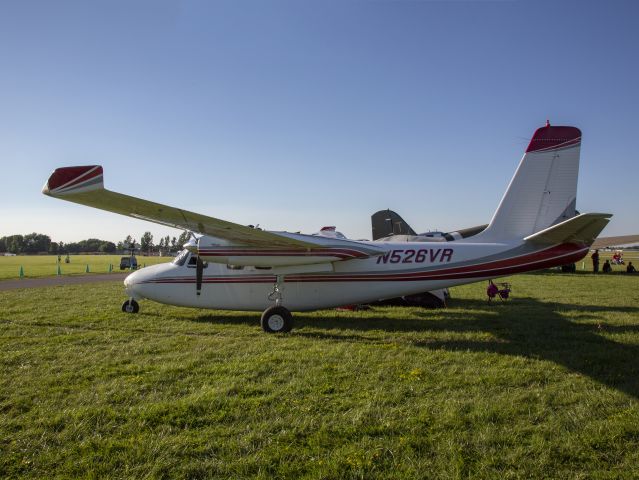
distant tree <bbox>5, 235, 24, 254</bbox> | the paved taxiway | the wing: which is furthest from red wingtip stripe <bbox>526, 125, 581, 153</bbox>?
distant tree <bbox>5, 235, 24, 254</bbox>

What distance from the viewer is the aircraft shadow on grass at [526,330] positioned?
22.0 feet

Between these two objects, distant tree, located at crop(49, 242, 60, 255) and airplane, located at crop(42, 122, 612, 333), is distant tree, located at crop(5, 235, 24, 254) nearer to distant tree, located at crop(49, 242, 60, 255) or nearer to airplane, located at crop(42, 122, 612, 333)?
distant tree, located at crop(49, 242, 60, 255)

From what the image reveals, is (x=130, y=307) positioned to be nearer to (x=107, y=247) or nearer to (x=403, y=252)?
(x=403, y=252)

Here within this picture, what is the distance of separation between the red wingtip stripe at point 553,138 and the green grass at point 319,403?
4.33 metres

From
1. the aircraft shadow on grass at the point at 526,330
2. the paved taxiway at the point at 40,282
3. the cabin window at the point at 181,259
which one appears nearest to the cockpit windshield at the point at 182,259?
the cabin window at the point at 181,259

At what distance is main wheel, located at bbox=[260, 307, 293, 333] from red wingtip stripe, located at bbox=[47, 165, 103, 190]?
4.74 metres

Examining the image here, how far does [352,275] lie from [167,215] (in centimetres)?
472

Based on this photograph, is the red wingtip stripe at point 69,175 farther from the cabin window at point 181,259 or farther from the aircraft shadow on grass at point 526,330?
the aircraft shadow on grass at point 526,330

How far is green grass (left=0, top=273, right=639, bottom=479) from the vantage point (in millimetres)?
3615

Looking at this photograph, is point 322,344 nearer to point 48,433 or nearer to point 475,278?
point 475,278

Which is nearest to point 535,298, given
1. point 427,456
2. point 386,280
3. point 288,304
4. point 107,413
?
point 386,280

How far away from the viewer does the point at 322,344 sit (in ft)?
27.0

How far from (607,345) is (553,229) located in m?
2.52

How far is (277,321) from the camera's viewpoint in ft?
31.9
